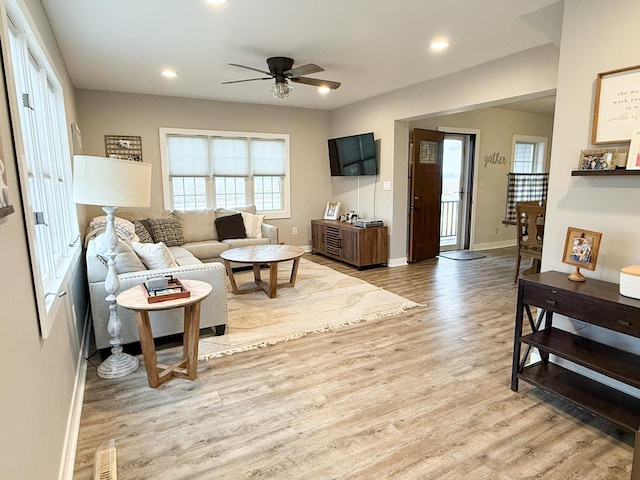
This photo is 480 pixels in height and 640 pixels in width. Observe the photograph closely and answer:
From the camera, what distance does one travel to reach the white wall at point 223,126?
203 inches

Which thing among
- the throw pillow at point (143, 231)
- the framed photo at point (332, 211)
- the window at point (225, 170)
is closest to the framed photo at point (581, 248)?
the throw pillow at point (143, 231)

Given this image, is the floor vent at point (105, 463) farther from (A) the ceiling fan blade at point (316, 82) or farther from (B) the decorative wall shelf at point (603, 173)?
(A) the ceiling fan blade at point (316, 82)

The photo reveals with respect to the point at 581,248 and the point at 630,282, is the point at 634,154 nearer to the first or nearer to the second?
the point at 581,248

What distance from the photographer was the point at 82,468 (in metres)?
1.79

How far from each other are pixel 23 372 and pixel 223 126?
524 centimetres

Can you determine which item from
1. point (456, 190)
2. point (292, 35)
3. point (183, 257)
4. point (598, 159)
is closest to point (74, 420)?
point (183, 257)

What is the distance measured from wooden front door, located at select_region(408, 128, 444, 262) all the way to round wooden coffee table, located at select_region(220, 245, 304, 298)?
227 centimetres

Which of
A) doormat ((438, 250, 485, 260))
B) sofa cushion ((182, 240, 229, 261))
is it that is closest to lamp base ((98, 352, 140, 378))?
sofa cushion ((182, 240, 229, 261))

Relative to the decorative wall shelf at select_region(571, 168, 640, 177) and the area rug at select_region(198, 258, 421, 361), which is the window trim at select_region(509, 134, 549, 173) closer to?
the area rug at select_region(198, 258, 421, 361)

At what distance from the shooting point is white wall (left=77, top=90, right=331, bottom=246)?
16.9 ft

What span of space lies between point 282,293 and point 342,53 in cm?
261

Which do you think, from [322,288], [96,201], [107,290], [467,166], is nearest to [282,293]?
[322,288]

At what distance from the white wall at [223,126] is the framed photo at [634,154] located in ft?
16.6

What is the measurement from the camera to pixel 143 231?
186 inches
